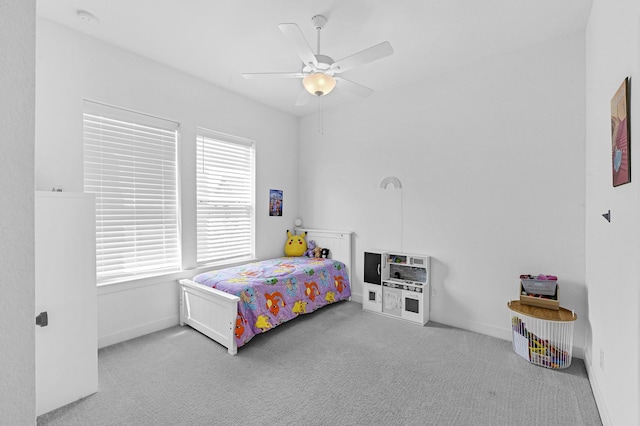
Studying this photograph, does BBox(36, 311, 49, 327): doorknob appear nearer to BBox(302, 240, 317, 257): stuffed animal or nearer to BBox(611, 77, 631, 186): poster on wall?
BBox(302, 240, 317, 257): stuffed animal

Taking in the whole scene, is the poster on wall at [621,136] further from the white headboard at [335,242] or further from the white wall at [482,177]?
the white headboard at [335,242]

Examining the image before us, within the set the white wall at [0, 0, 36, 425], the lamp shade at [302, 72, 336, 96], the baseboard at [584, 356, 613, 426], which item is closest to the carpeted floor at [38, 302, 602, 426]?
the baseboard at [584, 356, 613, 426]

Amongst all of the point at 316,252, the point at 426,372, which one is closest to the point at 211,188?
the point at 316,252

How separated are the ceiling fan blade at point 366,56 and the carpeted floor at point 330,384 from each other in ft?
7.89

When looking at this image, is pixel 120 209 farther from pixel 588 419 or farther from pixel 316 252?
pixel 588 419

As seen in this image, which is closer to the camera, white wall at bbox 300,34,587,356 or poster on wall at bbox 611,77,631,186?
poster on wall at bbox 611,77,631,186

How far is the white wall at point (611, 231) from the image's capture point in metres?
1.32

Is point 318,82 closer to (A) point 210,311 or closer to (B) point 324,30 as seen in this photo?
(B) point 324,30

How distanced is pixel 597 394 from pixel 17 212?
3.04 meters

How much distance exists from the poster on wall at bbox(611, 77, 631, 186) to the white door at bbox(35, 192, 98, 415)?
3.16 metres

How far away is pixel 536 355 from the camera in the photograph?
95.4 inches

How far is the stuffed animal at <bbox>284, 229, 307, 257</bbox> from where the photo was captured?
4383mm

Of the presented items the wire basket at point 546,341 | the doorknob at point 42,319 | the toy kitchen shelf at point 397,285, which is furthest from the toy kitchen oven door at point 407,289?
the doorknob at point 42,319

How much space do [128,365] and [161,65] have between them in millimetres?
2886
